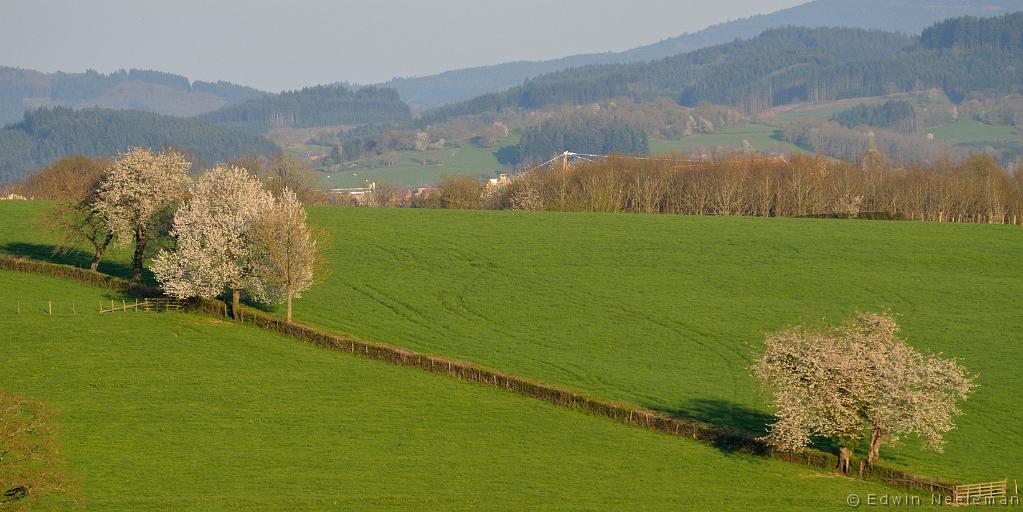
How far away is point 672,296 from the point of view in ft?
257

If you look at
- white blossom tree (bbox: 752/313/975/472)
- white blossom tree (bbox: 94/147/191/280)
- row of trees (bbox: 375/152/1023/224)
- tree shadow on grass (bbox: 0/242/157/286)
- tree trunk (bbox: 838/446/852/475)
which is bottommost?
tree trunk (bbox: 838/446/852/475)

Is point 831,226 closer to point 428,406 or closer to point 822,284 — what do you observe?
point 822,284

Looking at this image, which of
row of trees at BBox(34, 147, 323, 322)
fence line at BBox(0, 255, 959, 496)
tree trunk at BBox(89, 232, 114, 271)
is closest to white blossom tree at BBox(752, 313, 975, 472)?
fence line at BBox(0, 255, 959, 496)

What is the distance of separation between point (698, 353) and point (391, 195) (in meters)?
116

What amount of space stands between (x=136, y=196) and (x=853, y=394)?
50.3 m

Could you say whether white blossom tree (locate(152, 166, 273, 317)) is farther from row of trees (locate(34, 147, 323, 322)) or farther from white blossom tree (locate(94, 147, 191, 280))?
white blossom tree (locate(94, 147, 191, 280))

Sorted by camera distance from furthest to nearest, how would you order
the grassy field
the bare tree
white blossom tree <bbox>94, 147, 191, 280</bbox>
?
the bare tree
white blossom tree <bbox>94, 147, 191, 280</bbox>
the grassy field

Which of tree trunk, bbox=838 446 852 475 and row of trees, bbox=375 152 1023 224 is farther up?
row of trees, bbox=375 152 1023 224

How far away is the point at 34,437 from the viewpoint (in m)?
50.4

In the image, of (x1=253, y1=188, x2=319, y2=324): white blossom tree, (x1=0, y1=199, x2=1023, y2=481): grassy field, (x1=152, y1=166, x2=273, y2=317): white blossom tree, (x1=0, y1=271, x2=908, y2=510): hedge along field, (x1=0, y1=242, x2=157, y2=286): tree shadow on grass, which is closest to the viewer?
(x1=0, y1=271, x2=908, y2=510): hedge along field

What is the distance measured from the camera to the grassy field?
61.0 metres

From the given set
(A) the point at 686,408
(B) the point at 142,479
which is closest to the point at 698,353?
(A) the point at 686,408

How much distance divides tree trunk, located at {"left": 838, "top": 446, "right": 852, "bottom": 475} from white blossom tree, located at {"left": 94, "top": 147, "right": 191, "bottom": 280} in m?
48.7

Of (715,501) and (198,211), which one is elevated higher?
(198,211)
